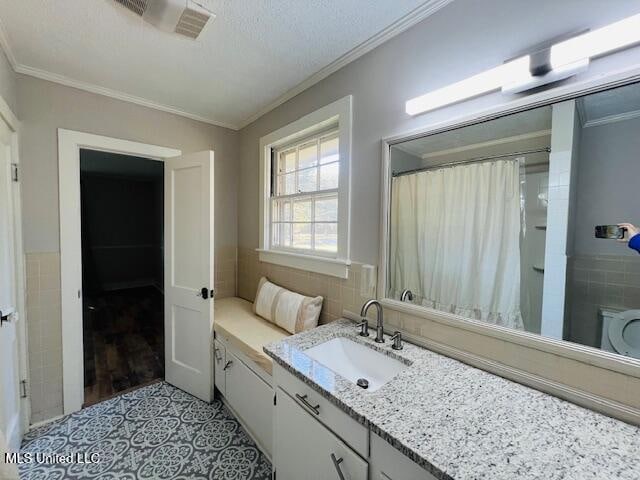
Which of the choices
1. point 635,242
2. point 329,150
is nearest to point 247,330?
point 329,150

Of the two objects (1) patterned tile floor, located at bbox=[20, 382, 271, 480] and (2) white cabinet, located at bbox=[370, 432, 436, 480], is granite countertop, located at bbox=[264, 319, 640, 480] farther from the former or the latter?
(1) patterned tile floor, located at bbox=[20, 382, 271, 480]

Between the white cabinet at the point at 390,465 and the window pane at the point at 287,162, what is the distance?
2.06m

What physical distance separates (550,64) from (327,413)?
1.52 metres

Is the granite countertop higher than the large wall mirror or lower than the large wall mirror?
lower

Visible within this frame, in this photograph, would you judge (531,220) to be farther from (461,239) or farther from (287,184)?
(287,184)

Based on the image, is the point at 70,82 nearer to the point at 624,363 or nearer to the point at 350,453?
the point at 350,453

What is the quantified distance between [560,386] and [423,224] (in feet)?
2.75

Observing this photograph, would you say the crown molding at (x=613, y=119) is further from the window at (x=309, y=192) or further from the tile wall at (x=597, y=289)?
the window at (x=309, y=192)

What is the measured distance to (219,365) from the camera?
2.09m

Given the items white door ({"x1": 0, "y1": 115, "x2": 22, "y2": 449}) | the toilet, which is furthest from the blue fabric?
white door ({"x1": 0, "y1": 115, "x2": 22, "y2": 449})

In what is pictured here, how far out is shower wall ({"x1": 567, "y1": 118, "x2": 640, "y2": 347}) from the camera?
884mm

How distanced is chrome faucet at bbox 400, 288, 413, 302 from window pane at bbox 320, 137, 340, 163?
41.4 inches

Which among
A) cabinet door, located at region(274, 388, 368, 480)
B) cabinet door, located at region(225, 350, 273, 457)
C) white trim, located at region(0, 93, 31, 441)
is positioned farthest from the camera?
white trim, located at region(0, 93, 31, 441)

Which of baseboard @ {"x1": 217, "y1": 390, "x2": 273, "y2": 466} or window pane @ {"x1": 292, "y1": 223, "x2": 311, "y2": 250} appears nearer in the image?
baseboard @ {"x1": 217, "y1": 390, "x2": 273, "y2": 466}
